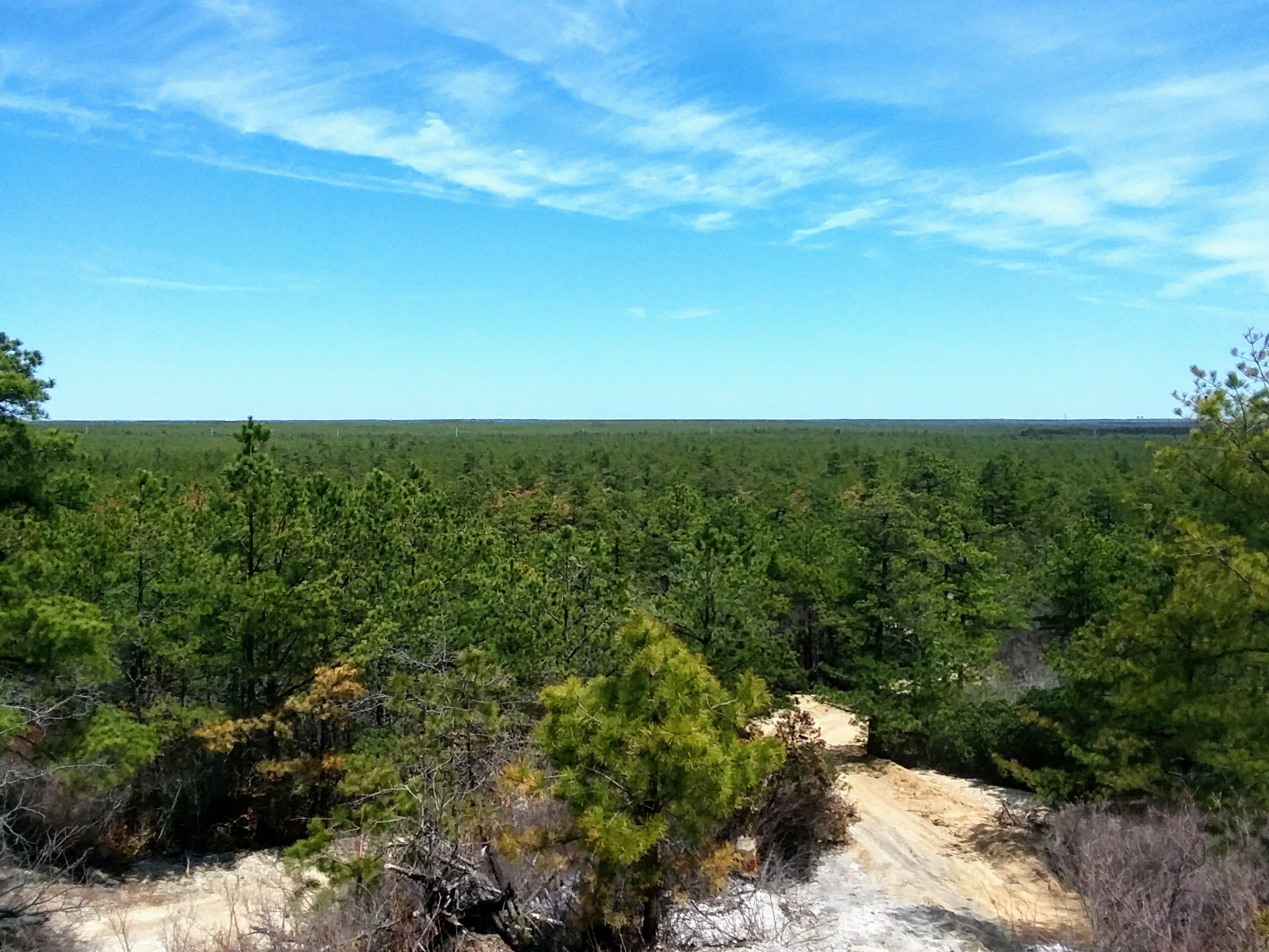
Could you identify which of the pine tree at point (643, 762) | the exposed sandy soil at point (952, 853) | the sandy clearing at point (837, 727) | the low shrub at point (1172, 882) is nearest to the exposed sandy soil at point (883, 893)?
the exposed sandy soil at point (952, 853)

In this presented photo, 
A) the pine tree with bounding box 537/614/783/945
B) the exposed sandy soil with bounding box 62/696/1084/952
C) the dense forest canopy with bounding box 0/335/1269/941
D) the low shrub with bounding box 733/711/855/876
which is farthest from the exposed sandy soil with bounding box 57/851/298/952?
the low shrub with bounding box 733/711/855/876

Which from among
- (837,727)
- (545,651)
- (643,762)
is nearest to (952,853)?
(545,651)

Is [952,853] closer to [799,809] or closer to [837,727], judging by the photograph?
[799,809]

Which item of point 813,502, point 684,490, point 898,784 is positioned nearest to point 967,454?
point 813,502

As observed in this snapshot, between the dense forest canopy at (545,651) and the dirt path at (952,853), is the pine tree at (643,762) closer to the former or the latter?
the dense forest canopy at (545,651)

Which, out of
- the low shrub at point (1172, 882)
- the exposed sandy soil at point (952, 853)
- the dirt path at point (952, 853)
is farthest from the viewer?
the exposed sandy soil at point (952, 853)

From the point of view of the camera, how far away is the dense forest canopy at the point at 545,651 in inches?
372

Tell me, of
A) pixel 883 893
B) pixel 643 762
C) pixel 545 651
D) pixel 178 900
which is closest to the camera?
pixel 643 762

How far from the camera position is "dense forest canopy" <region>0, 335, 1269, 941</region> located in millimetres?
9438

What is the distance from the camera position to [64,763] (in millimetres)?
13016

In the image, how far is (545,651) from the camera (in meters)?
16.2

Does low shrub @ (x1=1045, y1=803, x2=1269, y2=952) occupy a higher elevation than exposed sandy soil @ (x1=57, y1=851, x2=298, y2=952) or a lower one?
higher

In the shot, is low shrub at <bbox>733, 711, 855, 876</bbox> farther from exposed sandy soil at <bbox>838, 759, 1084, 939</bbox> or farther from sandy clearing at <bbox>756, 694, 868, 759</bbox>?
sandy clearing at <bbox>756, 694, 868, 759</bbox>

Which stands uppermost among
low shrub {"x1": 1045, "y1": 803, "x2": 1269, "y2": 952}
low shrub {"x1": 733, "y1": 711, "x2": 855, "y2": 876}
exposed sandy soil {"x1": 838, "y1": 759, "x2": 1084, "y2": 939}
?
low shrub {"x1": 1045, "y1": 803, "x2": 1269, "y2": 952}
